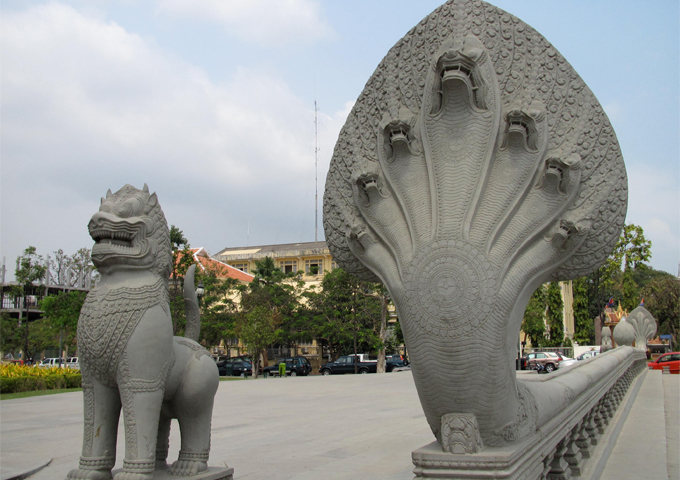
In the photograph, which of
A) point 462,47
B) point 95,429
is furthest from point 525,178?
point 95,429

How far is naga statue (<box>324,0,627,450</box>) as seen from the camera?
7.82 feet

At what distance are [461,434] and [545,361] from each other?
921 inches

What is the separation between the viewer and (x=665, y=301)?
2997cm

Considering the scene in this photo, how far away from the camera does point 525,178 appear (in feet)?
8.46

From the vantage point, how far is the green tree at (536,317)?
28.6 m

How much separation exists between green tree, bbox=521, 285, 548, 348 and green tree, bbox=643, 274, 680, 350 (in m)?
5.63

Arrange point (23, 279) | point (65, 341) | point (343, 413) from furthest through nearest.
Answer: point (65, 341), point (23, 279), point (343, 413)

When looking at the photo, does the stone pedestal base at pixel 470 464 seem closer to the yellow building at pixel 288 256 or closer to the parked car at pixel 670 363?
the parked car at pixel 670 363

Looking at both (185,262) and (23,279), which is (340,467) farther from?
(23,279)

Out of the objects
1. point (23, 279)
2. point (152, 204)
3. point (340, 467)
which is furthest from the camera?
point (23, 279)

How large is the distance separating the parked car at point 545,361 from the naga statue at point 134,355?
76.5ft

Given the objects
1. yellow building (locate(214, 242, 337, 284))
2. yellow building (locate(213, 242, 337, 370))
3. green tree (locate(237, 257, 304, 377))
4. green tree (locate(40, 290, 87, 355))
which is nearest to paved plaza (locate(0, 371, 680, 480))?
green tree (locate(40, 290, 87, 355))

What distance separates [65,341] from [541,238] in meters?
31.9

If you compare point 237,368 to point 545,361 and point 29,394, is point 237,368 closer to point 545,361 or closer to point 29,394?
point 29,394
